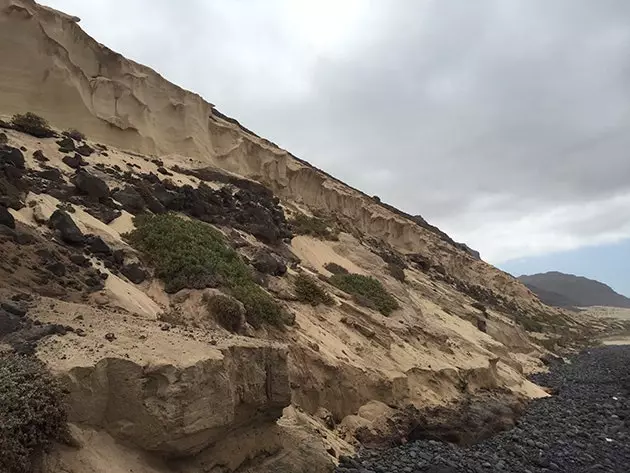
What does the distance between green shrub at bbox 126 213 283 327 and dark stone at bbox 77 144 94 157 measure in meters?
6.05

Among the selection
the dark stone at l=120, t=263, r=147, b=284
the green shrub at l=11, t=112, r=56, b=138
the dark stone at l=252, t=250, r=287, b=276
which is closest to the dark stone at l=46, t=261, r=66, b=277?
the dark stone at l=120, t=263, r=147, b=284

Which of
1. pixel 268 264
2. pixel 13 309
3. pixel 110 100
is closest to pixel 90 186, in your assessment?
pixel 268 264

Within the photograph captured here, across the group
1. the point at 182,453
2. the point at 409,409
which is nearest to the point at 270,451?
the point at 182,453

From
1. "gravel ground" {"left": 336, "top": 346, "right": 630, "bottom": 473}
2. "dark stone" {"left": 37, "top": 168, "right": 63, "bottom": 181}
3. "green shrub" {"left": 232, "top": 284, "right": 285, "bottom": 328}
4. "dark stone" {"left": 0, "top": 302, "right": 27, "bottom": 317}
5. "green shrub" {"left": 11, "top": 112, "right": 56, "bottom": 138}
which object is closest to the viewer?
"dark stone" {"left": 0, "top": 302, "right": 27, "bottom": 317}

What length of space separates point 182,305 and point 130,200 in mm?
6786

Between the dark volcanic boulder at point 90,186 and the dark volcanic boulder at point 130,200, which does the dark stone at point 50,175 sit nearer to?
the dark volcanic boulder at point 90,186

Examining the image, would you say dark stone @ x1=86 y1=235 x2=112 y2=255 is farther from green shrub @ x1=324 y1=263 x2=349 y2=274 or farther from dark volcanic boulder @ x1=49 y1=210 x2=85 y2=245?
green shrub @ x1=324 y1=263 x2=349 y2=274

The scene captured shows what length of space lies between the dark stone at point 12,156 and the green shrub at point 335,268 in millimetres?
14513

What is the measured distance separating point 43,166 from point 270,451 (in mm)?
13922

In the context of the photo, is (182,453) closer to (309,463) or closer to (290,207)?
(309,463)

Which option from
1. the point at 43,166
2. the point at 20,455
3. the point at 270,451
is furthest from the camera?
the point at 43,166

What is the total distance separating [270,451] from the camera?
33.7 ft

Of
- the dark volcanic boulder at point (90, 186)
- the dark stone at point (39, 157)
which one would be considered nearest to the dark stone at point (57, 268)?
the dark volcanic boulder at point (90, 186)

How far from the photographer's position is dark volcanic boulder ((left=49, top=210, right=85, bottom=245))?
14.2 meters
